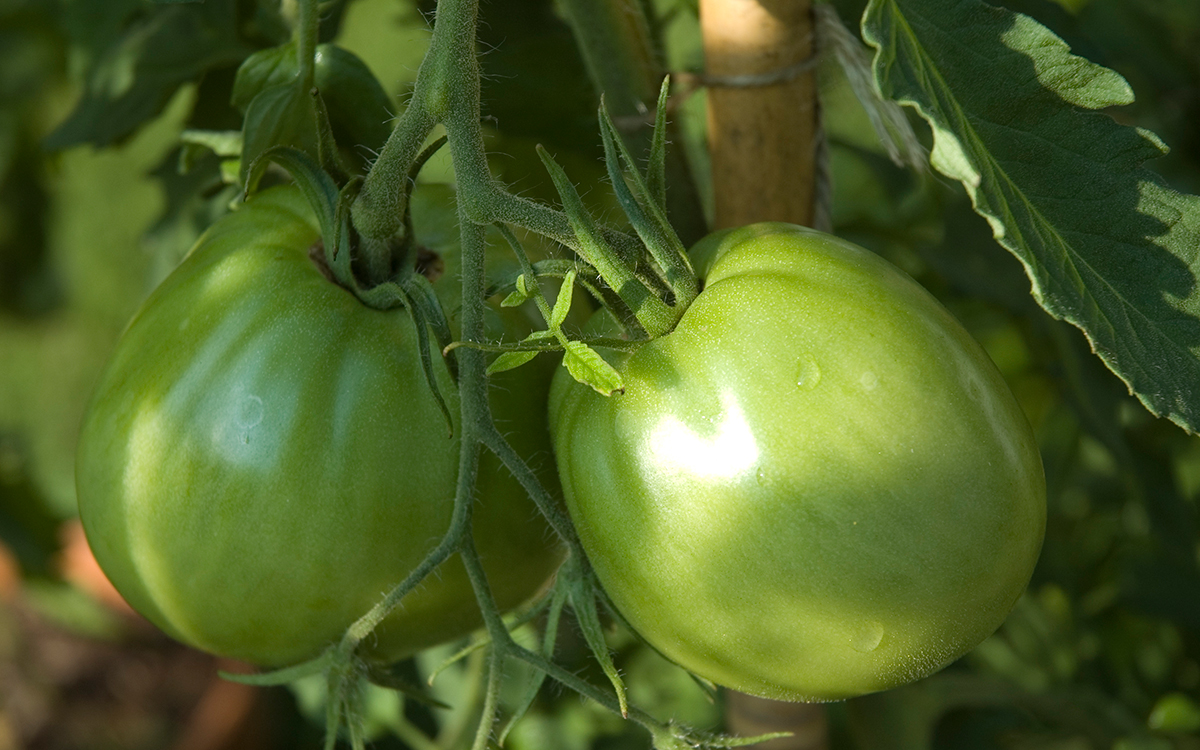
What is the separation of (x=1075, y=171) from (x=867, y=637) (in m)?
0.19

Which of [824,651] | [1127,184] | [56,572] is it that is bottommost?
[56,572]

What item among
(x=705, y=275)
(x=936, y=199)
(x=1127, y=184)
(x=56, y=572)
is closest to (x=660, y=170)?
(x=705, y=275)

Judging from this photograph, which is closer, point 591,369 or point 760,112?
point 591,369

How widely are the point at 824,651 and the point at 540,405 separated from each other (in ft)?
0.57

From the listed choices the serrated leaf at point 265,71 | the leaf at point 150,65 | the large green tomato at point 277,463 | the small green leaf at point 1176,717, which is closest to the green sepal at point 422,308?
the large green tomato at point 277,463

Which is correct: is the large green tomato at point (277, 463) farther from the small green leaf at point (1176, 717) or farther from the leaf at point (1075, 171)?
the small green leaf at point (1176, 717)

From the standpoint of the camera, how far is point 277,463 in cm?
43

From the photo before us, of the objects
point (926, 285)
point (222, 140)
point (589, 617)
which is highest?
point (222, 140)

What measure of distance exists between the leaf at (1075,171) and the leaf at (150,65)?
45 centimetres

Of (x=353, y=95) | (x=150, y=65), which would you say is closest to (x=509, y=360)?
(x=353, y=95)

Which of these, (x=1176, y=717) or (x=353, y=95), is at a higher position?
(x=353, y=95)

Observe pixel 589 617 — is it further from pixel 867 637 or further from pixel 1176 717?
pixel 1176 717

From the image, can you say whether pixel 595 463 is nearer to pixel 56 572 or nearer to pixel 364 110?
pixel 364 110

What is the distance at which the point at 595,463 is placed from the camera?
400 millimetres
